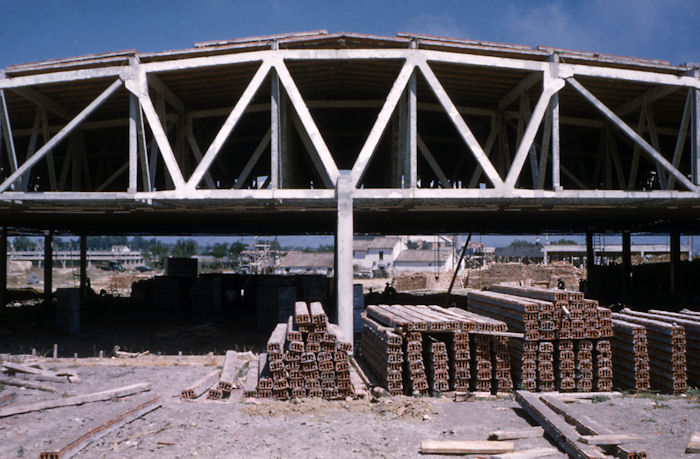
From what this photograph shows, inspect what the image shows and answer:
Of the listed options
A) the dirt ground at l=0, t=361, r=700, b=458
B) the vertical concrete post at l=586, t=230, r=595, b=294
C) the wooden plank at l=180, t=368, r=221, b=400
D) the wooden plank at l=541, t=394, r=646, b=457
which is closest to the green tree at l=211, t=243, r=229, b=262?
the vertical concrete post at l=586, t=230, r=595, b=294

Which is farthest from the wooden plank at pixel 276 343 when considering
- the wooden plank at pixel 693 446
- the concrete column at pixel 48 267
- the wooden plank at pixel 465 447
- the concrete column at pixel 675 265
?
the concrete column at pixel 675 265

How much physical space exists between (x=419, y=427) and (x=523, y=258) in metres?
59.0

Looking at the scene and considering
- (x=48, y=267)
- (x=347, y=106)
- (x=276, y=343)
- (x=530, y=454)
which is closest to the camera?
(x=530, y=454)

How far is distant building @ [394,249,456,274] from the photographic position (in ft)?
248

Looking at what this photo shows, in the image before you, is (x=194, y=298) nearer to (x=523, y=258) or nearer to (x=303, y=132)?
(x=303, y=132)

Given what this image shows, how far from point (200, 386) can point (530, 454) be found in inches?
268

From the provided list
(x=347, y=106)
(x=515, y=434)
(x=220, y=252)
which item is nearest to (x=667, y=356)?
(x=515, y=434)

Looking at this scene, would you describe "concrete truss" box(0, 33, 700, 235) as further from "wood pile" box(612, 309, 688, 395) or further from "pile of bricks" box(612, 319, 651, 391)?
"wood pile" box(612, 309, 688, 395)

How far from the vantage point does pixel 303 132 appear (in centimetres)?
1450

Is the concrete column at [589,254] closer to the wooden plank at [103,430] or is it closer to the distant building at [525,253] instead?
the wooden plank at [103,430]

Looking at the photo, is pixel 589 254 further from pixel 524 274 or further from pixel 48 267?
pixel 48 267

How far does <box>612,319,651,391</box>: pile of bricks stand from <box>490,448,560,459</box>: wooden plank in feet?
14.4

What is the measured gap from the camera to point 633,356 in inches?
396

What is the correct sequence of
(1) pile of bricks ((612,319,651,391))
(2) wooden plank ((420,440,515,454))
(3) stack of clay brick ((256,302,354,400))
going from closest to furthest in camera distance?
(2) wooden plank ((420,440,515,454)), (3) stack of clay brick ((256,302,354,400)), (1) pile of bricks ((612,319,651,391))
